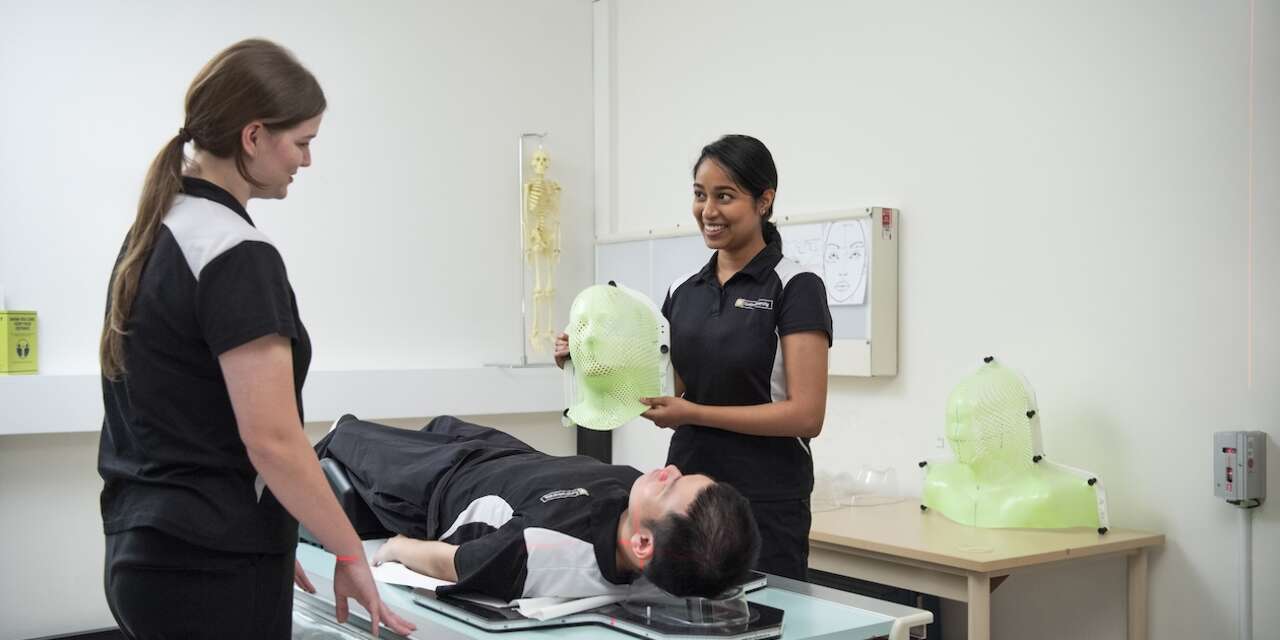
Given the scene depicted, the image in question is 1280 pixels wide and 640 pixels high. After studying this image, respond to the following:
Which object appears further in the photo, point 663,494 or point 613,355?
point 613,355

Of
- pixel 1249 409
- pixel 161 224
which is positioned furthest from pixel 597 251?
pixel 161 224

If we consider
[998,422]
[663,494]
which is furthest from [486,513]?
[998,422]

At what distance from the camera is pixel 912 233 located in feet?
12.7

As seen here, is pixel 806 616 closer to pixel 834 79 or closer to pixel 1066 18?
pixel 1066 18

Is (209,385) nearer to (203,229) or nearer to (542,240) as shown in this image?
(203,229)

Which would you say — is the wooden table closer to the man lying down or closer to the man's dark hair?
the man lying down

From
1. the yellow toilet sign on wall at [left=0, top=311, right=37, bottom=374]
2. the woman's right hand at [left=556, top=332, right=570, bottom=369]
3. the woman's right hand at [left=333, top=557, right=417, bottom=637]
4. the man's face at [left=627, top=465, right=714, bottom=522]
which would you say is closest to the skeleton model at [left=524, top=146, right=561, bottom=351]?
the yellow toilet sign on wall at [left=0, top=311, right=37, bottom=374]

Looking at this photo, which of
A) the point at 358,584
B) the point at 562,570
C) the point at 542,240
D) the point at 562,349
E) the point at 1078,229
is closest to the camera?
the point at 358,584

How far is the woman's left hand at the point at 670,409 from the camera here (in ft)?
7.28

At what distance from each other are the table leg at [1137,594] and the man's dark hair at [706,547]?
1.76 m

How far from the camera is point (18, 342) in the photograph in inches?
157

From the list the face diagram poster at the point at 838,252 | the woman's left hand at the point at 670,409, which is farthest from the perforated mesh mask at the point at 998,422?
the woman's left hand at the point at 670,409

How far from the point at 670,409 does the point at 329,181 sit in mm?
3040

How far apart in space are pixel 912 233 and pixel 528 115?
2254mm
